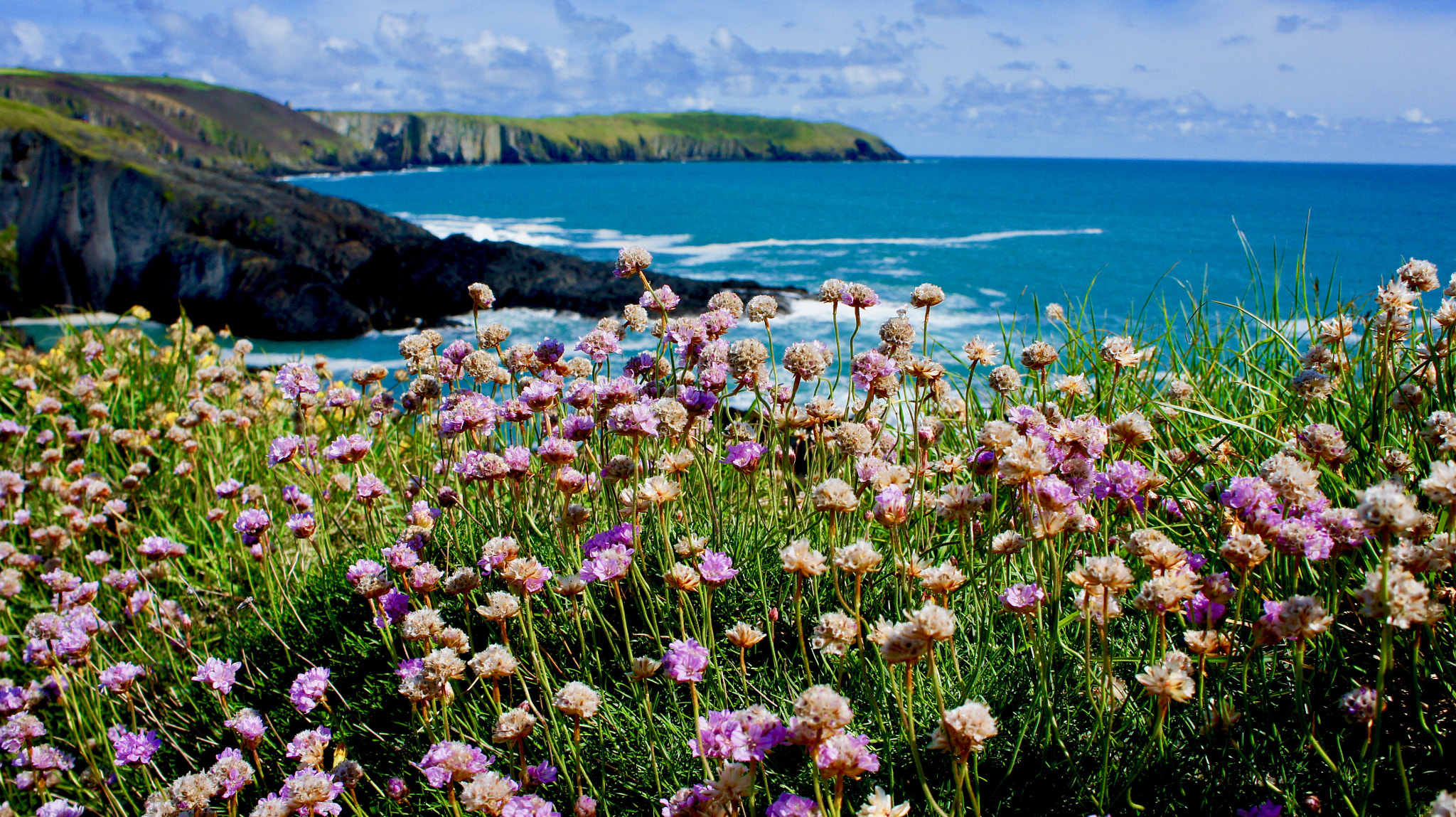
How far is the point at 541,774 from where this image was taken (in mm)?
1797

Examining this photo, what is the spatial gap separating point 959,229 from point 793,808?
60.1m

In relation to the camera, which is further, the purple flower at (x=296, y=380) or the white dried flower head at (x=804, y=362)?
the purple flower at (x=296, y=380)

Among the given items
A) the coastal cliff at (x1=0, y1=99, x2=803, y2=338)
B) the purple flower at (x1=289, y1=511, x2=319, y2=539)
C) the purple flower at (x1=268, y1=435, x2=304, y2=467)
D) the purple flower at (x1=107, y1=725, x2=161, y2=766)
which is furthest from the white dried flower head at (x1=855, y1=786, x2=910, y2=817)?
the coastal cliff at (x1=0, y1=99, x2=803, y2=338)

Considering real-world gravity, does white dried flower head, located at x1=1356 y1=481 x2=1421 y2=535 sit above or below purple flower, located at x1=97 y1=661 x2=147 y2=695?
above

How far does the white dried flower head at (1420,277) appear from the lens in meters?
2.32

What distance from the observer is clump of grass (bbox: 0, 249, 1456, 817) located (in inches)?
62.6

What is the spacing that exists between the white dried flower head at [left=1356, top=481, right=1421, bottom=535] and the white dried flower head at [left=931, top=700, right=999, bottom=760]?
0.65 metres

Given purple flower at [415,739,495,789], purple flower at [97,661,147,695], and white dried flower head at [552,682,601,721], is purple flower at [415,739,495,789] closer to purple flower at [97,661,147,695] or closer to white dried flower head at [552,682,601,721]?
white dried flower head at [552,682,601,721]

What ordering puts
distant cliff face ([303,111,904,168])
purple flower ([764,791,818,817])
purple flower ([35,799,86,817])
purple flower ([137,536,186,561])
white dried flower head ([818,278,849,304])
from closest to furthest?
purple flower ([764,791,818,817]), purple flower ([35,799,86,817]), white dried flower head ([818,278,849,304]), purple flower ([137,536,186,561]), distant cliff face ([303,111,904,168])

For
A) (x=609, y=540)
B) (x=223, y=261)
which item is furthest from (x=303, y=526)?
(x=223, y=261)

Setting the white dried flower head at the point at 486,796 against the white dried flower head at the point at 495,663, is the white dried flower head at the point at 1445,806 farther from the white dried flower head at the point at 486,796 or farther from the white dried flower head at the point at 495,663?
the white dried flower head at the point at 495,663

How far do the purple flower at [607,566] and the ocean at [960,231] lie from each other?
2557 mm

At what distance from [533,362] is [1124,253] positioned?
159 ft

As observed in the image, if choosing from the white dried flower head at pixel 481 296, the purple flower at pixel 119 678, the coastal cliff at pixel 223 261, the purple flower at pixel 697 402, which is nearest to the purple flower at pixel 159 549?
the purple flower at pixel 119 678
